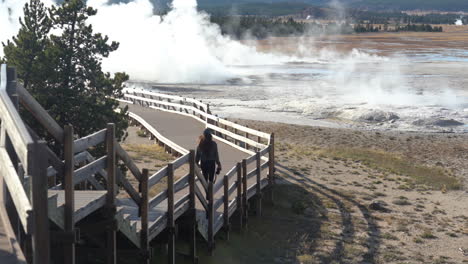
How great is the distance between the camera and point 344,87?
149ft

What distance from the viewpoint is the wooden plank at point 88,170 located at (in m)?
7.36

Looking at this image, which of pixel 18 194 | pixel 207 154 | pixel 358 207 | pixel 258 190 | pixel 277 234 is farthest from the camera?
pixel 358 207

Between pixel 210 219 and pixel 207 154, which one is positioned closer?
pixel 210 219

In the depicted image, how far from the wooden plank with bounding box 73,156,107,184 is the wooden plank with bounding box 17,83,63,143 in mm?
621

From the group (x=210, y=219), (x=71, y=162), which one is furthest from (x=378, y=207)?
(x=71, y=162)

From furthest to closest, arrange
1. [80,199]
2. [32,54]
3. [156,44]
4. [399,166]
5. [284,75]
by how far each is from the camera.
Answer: [156,44], [284,75], [399,166], [32,54], [80,199]

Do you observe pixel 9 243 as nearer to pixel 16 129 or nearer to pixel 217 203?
pixel 16 129

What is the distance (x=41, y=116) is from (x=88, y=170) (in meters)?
1.16

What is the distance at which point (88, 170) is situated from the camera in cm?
758

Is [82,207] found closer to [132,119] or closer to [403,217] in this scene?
[403,217]

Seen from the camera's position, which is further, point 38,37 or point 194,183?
point 38,37

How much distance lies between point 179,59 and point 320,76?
1067 cm

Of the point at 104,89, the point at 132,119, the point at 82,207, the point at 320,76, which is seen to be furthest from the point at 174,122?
the point at 320,76

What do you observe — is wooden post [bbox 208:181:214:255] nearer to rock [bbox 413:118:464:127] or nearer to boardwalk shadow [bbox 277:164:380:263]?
boardwalk shadow [bbox 277:164:380:263]
